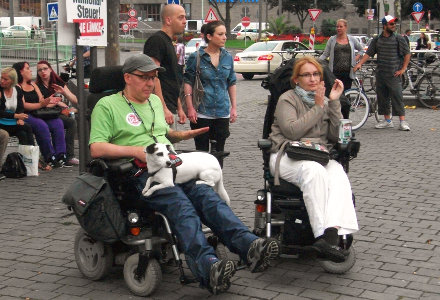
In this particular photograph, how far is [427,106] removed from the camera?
1728 centimetres

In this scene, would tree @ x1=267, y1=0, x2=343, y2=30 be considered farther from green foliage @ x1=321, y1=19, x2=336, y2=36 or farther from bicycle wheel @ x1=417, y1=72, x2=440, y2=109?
bicycle wheel @ x1=417, y1=72, x2=440, y2=109

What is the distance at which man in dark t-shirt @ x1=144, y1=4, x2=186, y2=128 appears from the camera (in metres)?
7.45

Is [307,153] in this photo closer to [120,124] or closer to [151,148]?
[151,148]

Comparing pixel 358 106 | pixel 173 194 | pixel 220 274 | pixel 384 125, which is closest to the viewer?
pixel 220 274

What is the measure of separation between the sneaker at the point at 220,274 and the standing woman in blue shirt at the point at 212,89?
2.99 m

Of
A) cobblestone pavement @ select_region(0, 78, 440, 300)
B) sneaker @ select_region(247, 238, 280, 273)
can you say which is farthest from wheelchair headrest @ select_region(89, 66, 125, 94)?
sneaker @ select_region(247, 238, 280, 273)

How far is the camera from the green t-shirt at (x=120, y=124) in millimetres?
5586

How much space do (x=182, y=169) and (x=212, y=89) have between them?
7.94ft

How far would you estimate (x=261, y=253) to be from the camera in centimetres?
502

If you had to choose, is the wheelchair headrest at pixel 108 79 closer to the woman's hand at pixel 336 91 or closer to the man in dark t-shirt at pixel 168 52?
the man in dark t-shirt at pixel 168 52

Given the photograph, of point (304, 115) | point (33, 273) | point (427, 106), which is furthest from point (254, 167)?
point (427, 106)

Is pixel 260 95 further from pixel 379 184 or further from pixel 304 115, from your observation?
pixel 304 115

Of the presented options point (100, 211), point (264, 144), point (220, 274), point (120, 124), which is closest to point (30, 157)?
point (120, 124)

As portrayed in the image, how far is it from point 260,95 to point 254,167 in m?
11.7
